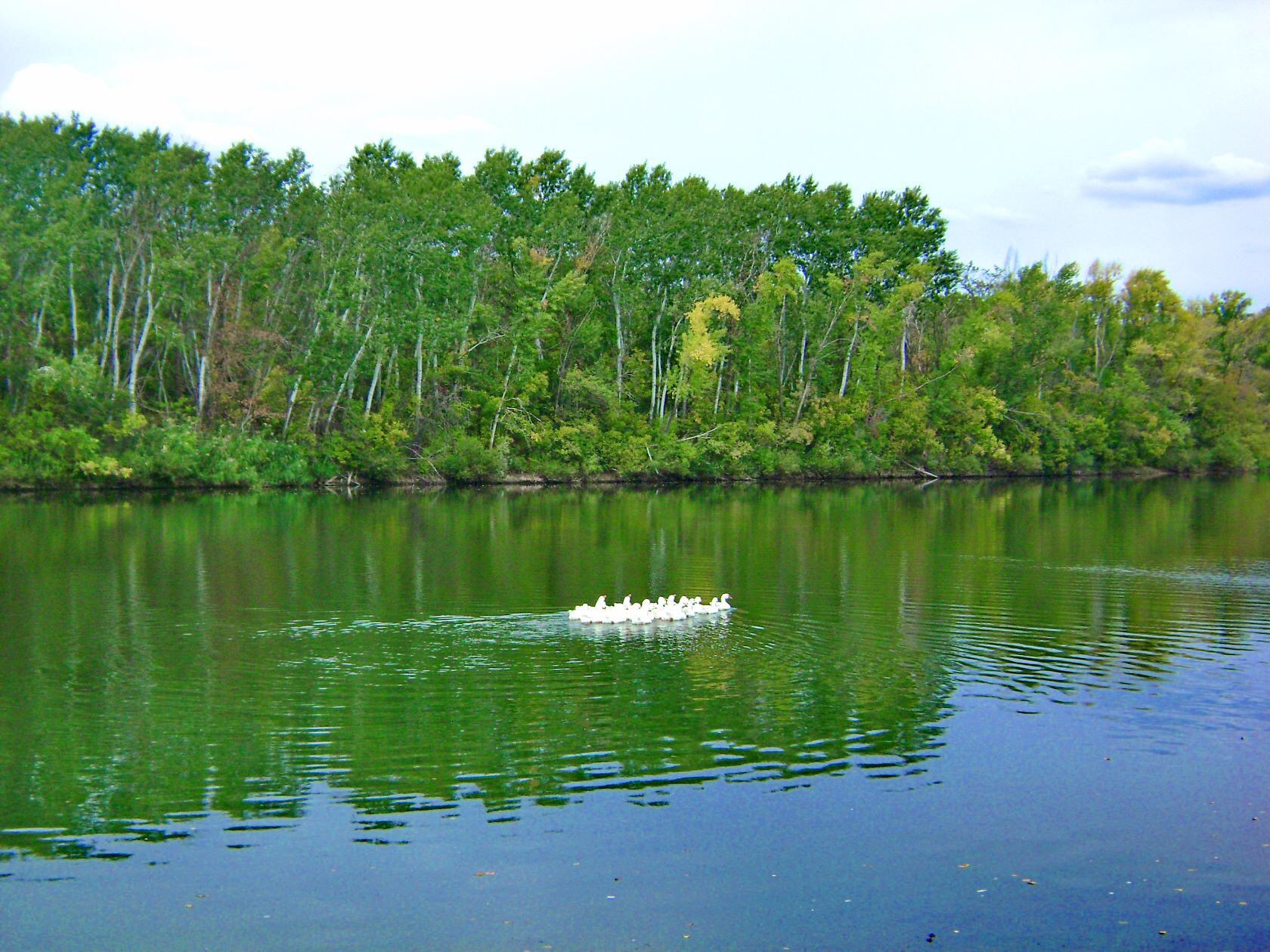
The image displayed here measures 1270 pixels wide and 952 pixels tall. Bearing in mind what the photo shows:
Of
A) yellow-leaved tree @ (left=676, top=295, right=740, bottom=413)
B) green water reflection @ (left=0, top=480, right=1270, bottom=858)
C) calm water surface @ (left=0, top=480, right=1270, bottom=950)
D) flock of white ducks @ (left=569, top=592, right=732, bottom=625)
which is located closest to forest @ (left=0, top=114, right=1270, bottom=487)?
yellow-leaved tree @ (left=676, top=295, right=740, bottom=413)

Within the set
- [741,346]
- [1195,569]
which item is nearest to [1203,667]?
[1195,569]

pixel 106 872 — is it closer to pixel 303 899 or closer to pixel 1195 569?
pixel 303 899

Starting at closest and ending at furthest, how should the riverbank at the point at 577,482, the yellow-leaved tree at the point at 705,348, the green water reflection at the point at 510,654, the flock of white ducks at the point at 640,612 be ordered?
1. the green water reflection at the point at 510,654
2. the flock of white ducks at the point at 640,612
3. the riverbank at the point at 577,482
4. the yellow-leaved tree at the point at 705,348

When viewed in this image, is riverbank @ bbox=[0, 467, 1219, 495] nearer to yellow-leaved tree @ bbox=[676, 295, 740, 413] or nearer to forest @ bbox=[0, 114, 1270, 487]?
forest @ bbox=[0, 114, 1270, 487]

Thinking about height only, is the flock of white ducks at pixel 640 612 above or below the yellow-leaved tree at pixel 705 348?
below

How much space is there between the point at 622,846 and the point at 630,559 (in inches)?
863

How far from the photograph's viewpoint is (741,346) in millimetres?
80312

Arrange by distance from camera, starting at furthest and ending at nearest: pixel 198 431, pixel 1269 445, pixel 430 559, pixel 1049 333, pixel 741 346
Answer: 1. pixel 1269 445
2. pixel 1049 333
3. pixel 741 346
4. pixel 198 431
5. pixel 430 559

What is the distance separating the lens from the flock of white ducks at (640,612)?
74.3 ft

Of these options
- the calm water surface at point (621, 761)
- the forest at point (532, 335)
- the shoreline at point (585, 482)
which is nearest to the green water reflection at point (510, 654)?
the calm water surface at point (621, 761)

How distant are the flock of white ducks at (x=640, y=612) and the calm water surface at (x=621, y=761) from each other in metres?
0.44

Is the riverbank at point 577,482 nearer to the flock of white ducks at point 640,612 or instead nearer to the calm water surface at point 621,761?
the calm water surface at point 621,761

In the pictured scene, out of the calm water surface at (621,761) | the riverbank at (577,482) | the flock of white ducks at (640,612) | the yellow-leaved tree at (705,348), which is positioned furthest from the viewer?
the yellow-leaved tree at (705,348)

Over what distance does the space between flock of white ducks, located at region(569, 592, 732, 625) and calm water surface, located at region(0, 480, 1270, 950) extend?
44 centimetres
